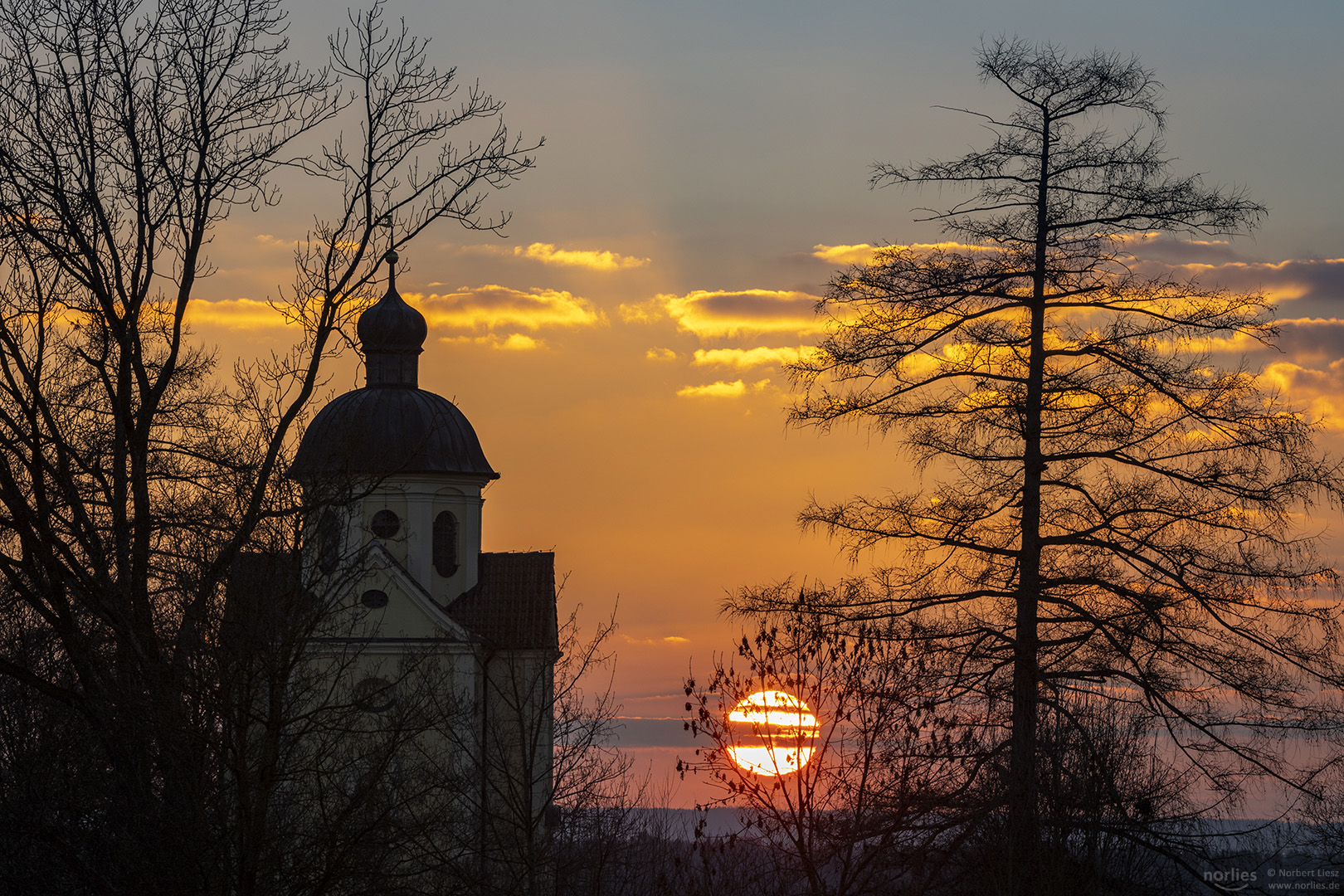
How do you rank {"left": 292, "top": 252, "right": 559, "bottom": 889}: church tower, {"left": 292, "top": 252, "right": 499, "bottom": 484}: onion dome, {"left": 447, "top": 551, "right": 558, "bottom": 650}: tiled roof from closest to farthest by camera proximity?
{"left": 292, "top": 252, "right": 559, "bottom": 889}: church tower
{"left": 292, "top": 252, "right": 499, "bottom": 484}: onion dome
{"left": 447, "top": 551, "right": 558, "bottom": 650}: tiled roof

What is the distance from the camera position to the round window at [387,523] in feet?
116

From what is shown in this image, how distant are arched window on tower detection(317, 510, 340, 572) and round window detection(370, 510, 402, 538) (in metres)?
20.5

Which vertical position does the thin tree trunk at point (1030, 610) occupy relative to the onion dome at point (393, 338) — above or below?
below

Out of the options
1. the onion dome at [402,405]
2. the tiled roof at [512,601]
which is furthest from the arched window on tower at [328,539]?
the tiled roof at [512,601]

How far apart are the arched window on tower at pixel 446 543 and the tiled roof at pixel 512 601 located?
879 mm

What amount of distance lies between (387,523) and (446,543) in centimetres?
189

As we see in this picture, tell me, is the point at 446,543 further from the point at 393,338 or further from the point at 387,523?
the point at 393,338

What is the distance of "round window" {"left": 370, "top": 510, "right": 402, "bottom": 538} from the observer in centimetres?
3544

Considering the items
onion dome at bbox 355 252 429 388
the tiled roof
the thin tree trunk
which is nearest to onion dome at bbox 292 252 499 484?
onion dome at bbox 355 252 429 388

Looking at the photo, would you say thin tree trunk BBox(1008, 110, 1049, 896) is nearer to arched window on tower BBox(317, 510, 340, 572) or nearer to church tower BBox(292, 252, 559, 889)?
arched window on tower BBox(317, 510, 340, 572)

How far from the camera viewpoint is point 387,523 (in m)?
35.8

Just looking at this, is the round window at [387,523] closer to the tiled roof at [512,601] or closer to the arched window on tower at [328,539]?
the tiled roof at [512,601]

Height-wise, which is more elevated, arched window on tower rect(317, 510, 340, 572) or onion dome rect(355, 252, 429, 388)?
onion dome rect(355, 252, 429, 388)

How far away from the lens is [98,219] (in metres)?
15.3
